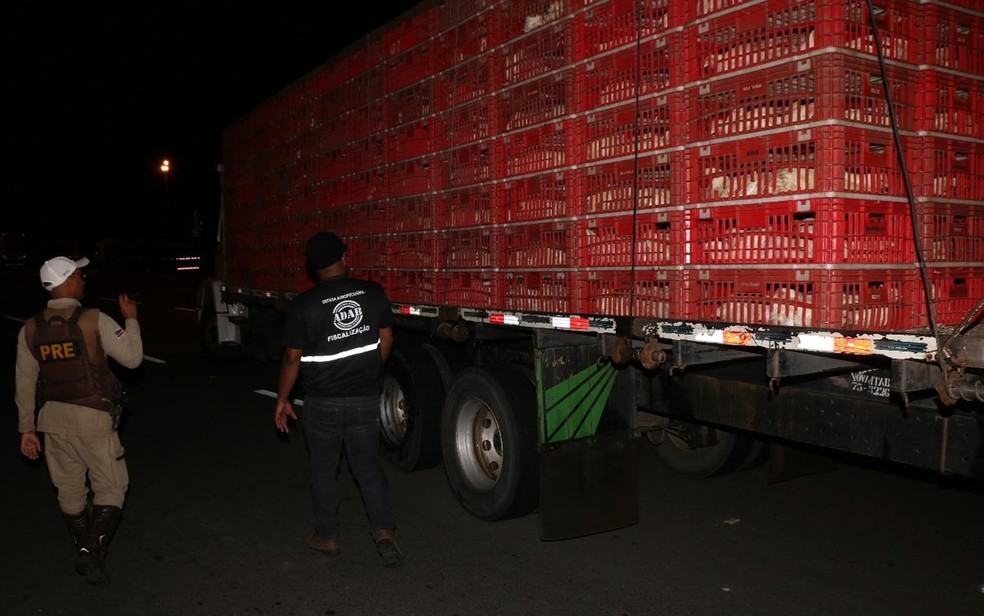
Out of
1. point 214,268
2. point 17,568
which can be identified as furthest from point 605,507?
point 214,268

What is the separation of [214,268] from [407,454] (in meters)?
7.95

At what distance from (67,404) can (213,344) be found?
8402 millimetres

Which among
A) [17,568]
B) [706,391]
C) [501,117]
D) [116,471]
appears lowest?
[17,568]

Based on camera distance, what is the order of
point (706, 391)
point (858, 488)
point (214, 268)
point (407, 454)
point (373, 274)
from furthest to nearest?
point (214, 268) → point (373, 274) → point (407, 454) → point (858, 488) → point (706, 391)

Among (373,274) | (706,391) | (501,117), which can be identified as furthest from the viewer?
(373,274)

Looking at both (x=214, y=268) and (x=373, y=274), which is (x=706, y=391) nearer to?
(x=373, y=274)

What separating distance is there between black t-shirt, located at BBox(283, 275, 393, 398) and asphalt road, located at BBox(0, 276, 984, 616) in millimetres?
1107

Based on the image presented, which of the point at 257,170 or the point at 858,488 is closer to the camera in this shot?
the point at 858,488

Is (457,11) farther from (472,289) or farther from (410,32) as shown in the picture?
(472,289)

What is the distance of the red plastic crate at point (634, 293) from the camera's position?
444cm

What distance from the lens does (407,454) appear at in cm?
706

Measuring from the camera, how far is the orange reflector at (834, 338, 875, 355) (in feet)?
11.6

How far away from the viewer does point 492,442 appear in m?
6.05

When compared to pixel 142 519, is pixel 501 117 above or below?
above
